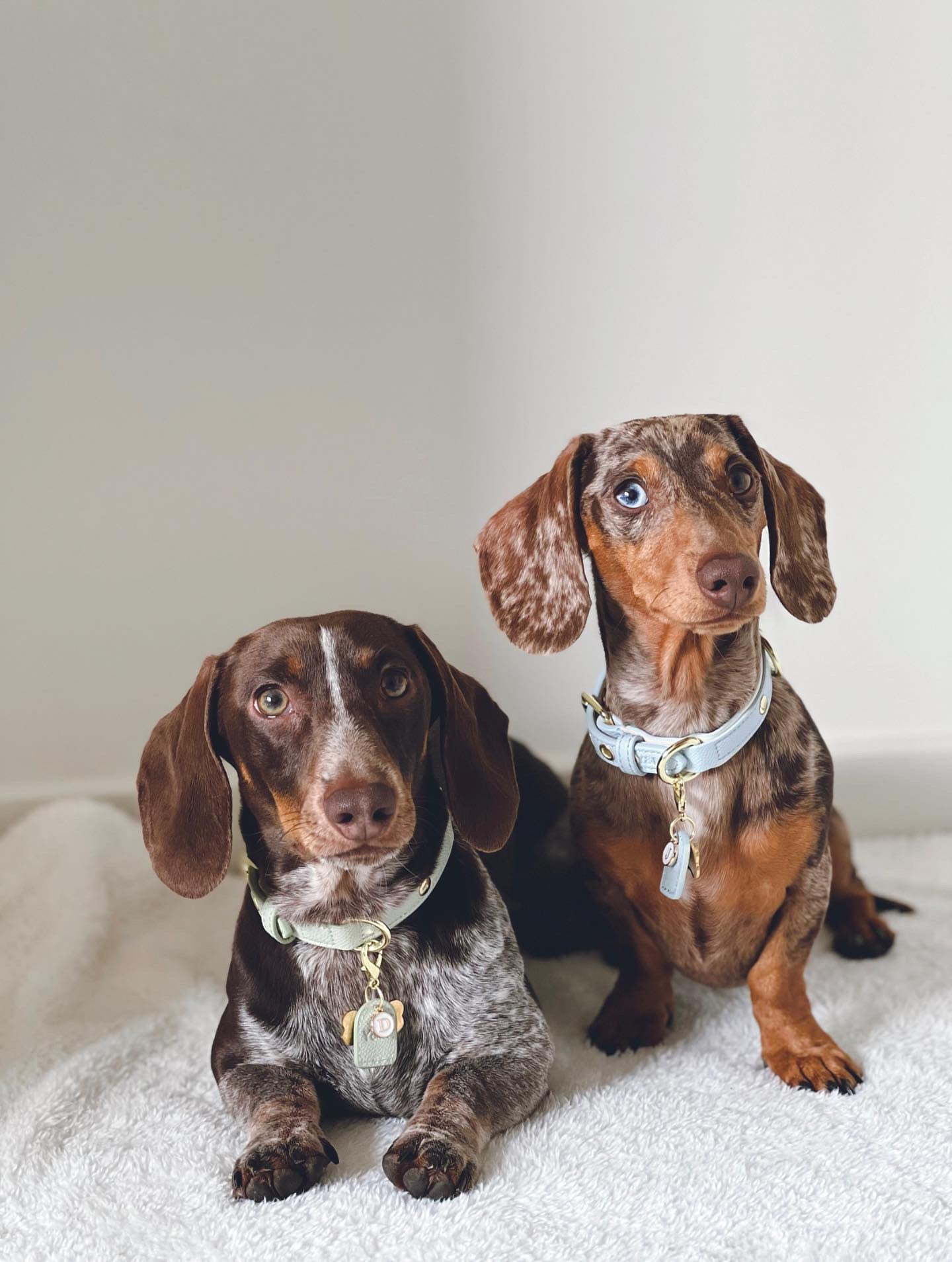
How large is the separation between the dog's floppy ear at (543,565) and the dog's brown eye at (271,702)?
374 millimetres

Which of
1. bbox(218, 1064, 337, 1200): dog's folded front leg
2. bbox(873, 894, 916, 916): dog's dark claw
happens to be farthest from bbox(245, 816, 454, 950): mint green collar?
bbox(873, 894, 916, 916): dog's dark claw

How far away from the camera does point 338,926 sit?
72.5 inches

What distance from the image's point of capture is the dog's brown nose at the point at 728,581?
166 cm

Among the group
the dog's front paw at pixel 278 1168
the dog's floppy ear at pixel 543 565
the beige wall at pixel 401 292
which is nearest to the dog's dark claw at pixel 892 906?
the beige wall at pixel 401 292

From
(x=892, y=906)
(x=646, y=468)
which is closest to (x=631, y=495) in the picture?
(x=646, y=468)

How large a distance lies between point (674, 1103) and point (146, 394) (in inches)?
73.2

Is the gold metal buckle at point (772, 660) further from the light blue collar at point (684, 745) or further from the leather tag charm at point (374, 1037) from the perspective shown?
the leather tag charm at point (374, 1037)

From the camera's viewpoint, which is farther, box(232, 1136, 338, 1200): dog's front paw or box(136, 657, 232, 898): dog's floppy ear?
box(136, 657, 232, 898): dog's floppy ear

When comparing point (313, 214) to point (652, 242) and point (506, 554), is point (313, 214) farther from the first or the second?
point (506, 554)

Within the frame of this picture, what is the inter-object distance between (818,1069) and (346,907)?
0.83m

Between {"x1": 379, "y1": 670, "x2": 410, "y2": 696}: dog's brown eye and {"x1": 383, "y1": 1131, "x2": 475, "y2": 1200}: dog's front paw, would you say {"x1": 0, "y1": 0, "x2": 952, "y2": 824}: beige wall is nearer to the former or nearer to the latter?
{"x1": 379, "y1": 670, "x2": 410, "y2": 696}: dog's brown eye

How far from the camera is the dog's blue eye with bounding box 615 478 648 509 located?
1.84 meters

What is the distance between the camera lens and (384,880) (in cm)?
187

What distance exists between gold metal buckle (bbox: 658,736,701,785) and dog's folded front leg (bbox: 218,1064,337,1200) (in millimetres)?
737
